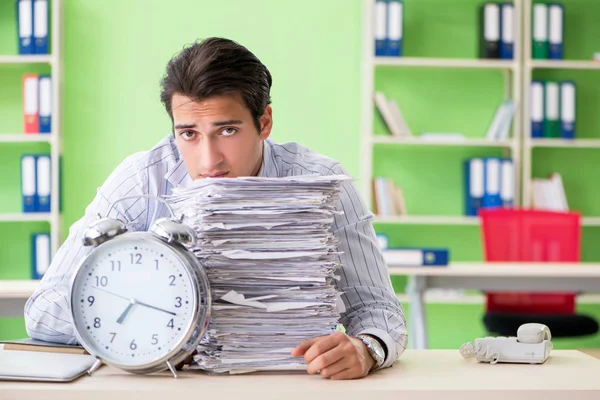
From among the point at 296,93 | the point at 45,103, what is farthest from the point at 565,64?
the point at 45,103

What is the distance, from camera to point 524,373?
122 cm

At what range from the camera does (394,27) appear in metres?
4.99

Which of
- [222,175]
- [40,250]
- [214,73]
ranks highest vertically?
[214,73]

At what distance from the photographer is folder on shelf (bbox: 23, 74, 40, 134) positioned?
4906mm

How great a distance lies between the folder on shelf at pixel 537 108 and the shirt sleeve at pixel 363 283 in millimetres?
3690

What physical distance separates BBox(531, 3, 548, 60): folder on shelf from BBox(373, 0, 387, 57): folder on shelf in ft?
2.95

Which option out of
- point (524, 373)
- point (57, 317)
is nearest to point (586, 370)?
point (524, 373)

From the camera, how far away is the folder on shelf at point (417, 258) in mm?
3648

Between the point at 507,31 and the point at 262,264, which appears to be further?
the point at 507,31

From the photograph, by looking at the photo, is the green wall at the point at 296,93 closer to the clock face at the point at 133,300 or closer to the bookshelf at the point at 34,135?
the bookshelf at the point at 34,135

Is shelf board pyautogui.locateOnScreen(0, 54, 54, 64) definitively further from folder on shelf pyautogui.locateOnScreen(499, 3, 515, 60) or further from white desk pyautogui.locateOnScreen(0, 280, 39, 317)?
folder on shelf pyautogui.locateOnScreen(499, 3, 515, 60)

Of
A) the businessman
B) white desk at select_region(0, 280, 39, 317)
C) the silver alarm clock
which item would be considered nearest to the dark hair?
the businessman

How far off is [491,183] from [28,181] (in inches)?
105

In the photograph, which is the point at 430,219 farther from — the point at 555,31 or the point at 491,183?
the point at 555,31
